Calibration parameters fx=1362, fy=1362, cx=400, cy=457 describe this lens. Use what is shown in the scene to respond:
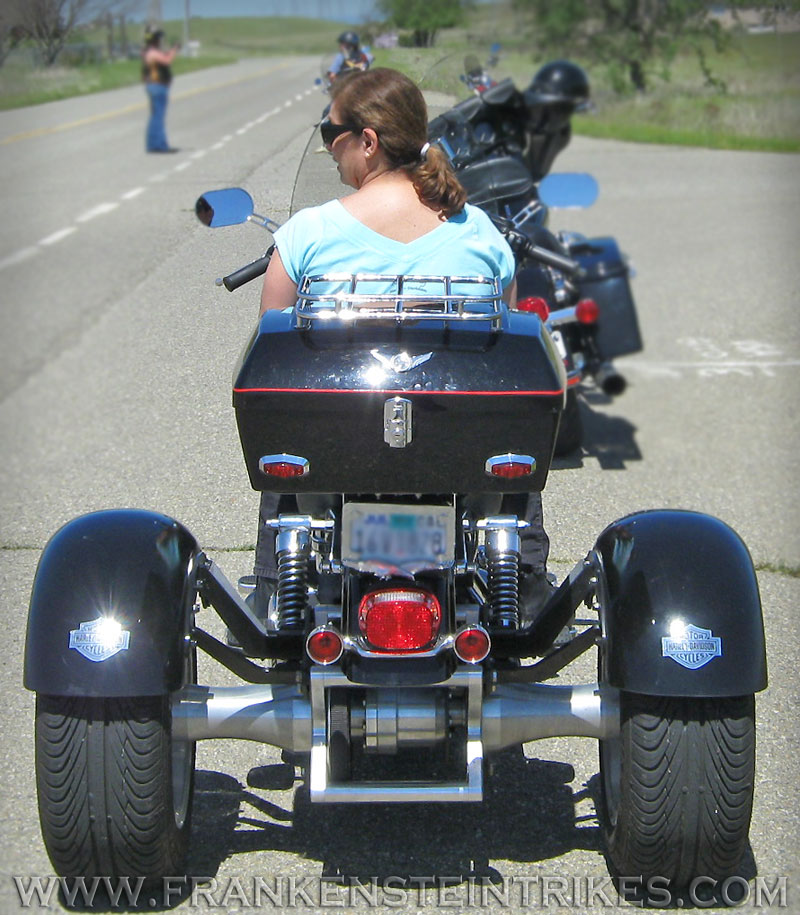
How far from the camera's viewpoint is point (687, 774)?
2887mm

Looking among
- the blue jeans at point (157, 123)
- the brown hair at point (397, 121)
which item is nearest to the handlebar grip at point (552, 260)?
the brown hair at point (397, 121)

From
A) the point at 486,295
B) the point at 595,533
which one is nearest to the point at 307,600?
the point at 486,295

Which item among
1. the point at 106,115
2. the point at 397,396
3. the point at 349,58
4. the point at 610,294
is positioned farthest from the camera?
the point at 106,115

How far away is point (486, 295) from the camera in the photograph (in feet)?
10.3

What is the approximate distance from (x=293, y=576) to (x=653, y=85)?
33.6 metres

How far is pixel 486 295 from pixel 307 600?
2.82 feet

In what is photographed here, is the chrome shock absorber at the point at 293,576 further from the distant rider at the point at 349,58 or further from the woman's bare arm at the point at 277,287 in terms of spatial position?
the distant rider at the point at 349,58

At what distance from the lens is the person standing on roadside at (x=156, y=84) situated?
68.9 ft

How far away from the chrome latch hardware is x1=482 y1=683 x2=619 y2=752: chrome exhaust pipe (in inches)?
24.4

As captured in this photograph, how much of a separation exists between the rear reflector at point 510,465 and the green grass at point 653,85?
2.24 meters

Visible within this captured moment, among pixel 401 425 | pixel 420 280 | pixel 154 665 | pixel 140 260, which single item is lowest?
pixel 140 260

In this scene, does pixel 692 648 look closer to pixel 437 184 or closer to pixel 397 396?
pixel 397 396

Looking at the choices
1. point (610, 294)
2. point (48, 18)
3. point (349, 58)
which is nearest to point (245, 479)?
point (48, 18)

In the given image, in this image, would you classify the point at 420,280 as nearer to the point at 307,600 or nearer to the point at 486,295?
the point at 486,295
